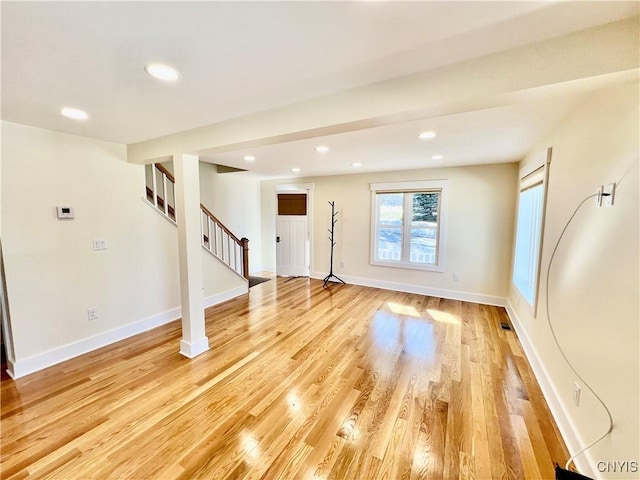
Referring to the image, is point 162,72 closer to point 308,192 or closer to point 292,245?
point 308,192

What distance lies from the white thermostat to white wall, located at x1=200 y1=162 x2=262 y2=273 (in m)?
2.52

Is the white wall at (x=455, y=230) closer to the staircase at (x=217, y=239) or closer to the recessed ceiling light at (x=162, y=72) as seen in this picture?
the staircase at (x=217, y=239)

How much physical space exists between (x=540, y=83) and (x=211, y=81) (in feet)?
5.41

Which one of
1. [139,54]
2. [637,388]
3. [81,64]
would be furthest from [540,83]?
[81,64]

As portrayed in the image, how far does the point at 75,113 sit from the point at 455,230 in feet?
15.9

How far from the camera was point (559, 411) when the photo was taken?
1814 millimetres

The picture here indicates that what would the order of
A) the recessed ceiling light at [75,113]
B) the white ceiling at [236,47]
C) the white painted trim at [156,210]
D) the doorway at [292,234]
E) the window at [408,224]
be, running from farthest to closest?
the doorway at [292,234] < the window at [408,224] < the white painted trim at [156,210] < the recessed ceiling light at [75,113] < the white ceiling at [236,47]

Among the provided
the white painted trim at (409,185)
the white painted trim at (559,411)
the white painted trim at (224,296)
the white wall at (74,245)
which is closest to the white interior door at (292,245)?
the white painted trim at (224,296)

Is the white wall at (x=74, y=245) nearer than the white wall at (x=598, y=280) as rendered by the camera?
No

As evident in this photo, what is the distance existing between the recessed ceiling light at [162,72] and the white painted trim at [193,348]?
2.32m

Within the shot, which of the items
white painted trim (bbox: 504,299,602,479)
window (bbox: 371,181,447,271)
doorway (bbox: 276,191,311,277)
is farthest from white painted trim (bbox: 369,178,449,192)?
white painted trim (bbox: 504,299,602,479)

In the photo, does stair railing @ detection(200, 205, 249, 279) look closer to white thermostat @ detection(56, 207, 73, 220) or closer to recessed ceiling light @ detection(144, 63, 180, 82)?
white thermostat @ detection(56, 207, 73, 220)

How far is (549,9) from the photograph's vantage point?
0.97 meters

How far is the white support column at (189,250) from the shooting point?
2.54 metres
